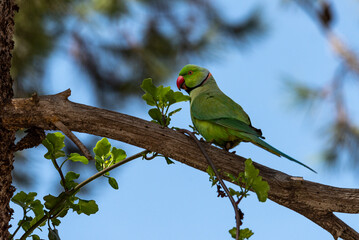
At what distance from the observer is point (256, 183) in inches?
32.3

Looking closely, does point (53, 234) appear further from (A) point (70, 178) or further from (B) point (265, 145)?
(B) point (265, 145)

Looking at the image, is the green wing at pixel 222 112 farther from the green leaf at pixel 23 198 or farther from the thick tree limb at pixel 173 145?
the green leaf at pixel 23 198

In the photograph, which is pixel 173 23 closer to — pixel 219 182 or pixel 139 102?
pixel 139 102

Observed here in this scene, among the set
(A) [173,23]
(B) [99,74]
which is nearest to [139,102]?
(B) [99,74]

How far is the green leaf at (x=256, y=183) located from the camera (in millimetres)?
819

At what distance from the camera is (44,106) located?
0.97 meters

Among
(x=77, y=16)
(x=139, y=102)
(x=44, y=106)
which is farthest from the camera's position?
(x=139, y=102)

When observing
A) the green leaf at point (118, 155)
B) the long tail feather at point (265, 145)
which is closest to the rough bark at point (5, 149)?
the green leaf at point (118, 155)

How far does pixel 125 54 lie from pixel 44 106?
9.39 ft

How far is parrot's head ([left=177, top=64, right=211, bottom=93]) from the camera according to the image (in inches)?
63.6

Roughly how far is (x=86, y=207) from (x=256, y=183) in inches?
15.9

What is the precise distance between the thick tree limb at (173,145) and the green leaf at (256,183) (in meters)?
0.20

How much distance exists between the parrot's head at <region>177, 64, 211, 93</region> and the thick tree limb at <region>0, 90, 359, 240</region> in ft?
1.94

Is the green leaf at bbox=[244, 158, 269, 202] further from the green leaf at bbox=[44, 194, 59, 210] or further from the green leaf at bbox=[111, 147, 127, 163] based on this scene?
the green leaf at bbox=[44, 194, 59, 210]
